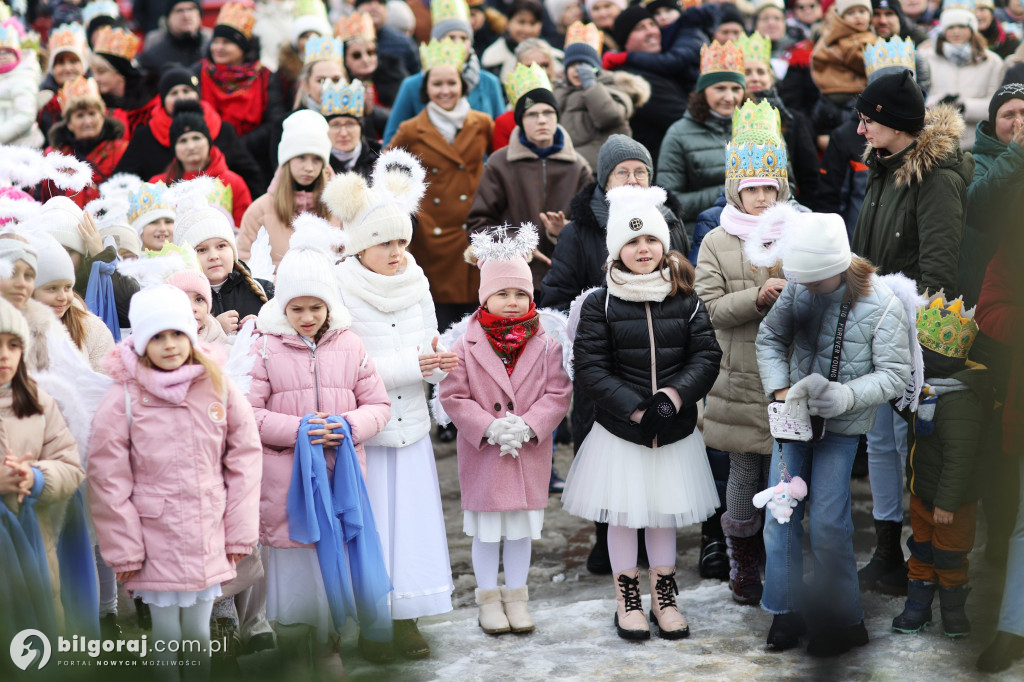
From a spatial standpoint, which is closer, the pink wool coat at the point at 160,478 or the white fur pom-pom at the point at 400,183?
the pink wool coat at the point at 160,478

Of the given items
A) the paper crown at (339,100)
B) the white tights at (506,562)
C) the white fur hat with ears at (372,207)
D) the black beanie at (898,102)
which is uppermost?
the paper crown at (339,100)

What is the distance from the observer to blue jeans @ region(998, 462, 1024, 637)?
4516 mm

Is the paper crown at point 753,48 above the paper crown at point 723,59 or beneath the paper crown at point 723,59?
above

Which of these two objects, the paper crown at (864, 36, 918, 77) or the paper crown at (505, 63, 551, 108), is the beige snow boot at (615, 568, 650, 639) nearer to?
the paper crown at (505, 63, 551, 108)

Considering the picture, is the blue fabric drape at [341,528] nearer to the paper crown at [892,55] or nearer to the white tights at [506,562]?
the white tights at [506,562]

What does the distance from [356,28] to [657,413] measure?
19.6ft

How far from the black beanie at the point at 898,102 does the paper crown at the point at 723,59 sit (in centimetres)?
201

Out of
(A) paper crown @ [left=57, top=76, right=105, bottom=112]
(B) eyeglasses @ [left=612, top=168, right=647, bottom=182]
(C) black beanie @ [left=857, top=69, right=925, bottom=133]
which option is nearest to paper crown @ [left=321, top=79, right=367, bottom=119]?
(A) paper crown @ [left=57, top=76, right=105, bottom=112]

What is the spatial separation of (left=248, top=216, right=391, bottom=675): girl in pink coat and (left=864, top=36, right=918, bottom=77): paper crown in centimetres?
465

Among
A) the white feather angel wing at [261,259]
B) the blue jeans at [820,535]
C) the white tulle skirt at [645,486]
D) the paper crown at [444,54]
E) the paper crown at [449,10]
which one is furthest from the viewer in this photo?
the paper crown at [449,10]

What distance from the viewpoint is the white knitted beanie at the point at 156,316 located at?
13.9ft

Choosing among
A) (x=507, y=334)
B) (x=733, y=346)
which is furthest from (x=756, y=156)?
(x=507, y=334)

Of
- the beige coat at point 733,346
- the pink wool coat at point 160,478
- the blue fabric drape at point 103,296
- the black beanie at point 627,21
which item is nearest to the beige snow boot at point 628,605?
the beige coat at point 733,346

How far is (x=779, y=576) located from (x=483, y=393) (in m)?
1.63
